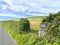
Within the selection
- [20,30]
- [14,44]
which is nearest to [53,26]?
[14,44]

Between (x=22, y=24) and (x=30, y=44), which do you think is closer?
(x=30, y=44)

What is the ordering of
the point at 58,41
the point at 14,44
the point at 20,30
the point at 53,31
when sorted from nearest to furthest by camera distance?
1. the point at 58,41
2. the point at 53,31
3. the point at 14,44
4. the point at 20,30

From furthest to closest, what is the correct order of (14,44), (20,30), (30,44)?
(20,30), (14,44), (30,44)

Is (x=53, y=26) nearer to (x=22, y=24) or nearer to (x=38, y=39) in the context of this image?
(x=38, y=39)

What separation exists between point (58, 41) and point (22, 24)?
24276mm

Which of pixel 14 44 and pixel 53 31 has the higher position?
pixel 53 31

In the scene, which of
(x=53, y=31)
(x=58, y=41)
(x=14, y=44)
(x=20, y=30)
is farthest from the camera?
(x=20, y=30)

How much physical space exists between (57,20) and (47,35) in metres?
2.27

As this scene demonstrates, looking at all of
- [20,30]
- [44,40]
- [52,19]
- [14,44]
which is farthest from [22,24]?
[44,40]

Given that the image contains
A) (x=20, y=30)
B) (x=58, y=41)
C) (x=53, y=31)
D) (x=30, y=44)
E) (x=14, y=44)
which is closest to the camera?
(x=58, y=41)

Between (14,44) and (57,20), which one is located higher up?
(57,20)

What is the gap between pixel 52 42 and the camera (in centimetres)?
3039

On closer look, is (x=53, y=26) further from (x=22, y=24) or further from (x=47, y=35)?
(x=22, y=24)

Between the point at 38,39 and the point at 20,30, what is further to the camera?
the point at 20,30
